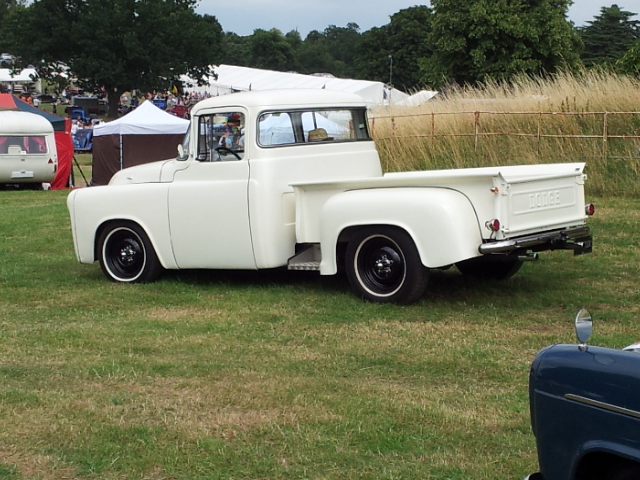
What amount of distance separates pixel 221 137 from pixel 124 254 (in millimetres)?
1743

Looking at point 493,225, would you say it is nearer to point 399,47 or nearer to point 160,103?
point 160,103

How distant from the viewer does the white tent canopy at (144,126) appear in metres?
25.9

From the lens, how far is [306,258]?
9.17 metres

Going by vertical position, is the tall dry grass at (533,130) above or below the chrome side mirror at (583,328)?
above

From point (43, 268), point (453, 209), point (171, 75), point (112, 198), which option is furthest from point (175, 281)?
point (171, 75)

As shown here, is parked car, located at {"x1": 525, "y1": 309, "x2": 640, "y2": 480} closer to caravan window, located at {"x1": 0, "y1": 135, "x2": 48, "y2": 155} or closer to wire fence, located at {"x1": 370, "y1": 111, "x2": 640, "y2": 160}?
wire fence, located at {"x1": 370, "y1": 111, "x2": 640, "y2": 160}

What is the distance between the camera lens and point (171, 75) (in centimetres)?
5569

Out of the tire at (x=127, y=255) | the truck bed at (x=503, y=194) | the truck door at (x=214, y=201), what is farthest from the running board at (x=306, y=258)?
the tire at (x=127, y=255)

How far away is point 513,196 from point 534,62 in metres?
40.9

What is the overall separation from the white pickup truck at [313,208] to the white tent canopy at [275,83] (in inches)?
1587

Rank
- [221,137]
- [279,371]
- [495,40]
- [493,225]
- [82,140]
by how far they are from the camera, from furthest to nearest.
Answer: [495,40] < [82,140] < [221,137] < [493,225] < [279,371]

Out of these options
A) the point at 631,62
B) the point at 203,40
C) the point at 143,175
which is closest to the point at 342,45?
the point at 203,40

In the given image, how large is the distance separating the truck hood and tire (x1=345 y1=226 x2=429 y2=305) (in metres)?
2.49

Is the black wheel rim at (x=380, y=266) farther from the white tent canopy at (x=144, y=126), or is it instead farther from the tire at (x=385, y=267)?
the white tent canopy at (x=144, y=126)
